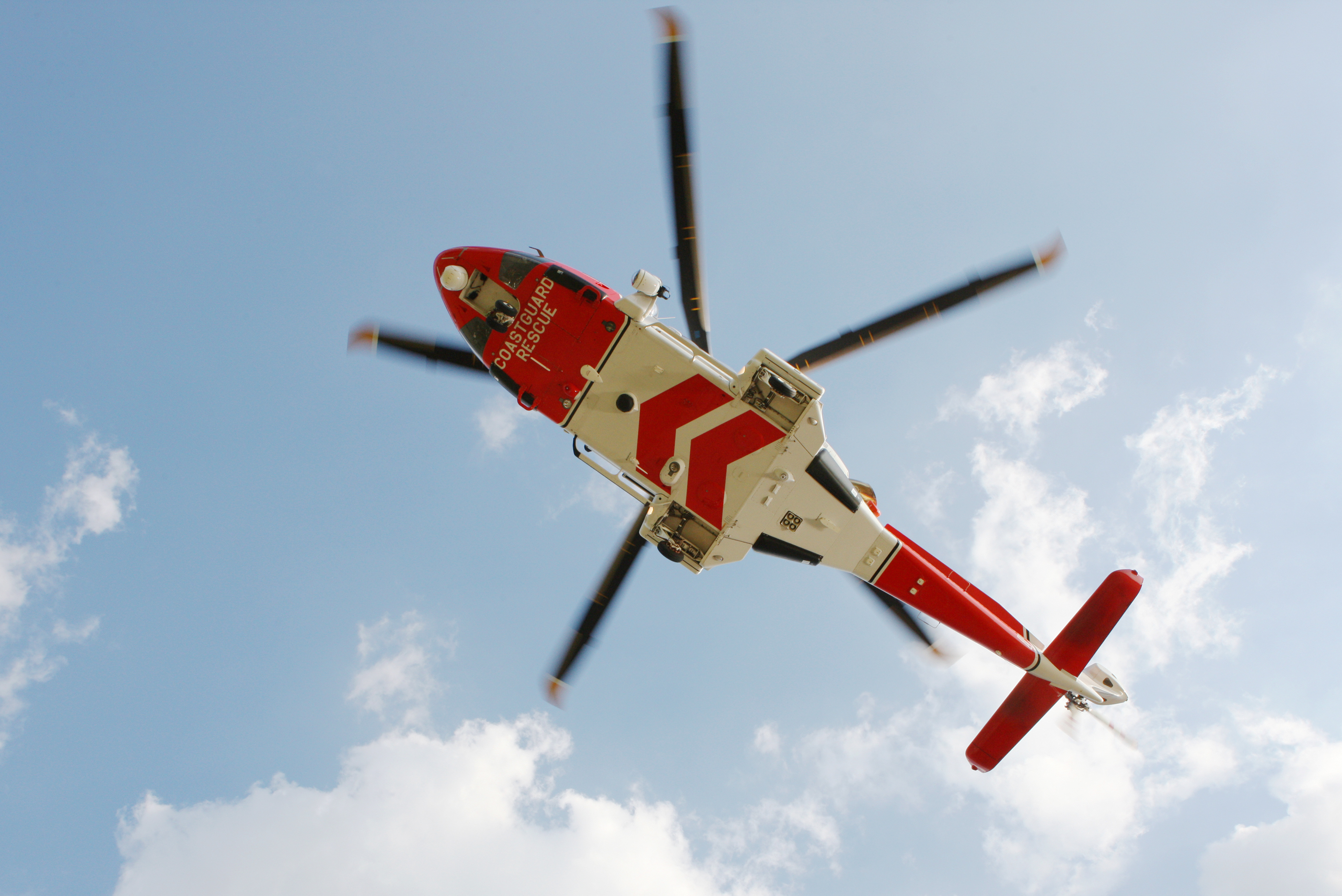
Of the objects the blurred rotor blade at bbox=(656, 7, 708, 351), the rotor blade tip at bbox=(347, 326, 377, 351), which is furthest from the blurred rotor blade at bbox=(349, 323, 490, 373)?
the blurred rotor blade at bbox=(656, 7, 708, 351)

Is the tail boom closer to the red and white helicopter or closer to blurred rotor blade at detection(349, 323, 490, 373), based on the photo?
the red and white helicopter

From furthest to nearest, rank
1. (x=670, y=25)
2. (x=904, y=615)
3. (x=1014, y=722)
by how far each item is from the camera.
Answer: (x=1014, y=722), (x=904, y=615), (x=670, y=25)

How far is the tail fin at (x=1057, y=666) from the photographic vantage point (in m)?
17.4

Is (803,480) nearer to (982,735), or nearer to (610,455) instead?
(610,455)

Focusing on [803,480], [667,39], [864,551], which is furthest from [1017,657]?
[667,39]

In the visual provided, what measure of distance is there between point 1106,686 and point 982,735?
9.59 ft

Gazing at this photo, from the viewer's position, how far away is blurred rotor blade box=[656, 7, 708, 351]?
37.0 feet

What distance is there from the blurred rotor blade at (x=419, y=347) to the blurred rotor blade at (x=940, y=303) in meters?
6.83

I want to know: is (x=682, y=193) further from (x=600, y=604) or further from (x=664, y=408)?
(x=600, y=604)

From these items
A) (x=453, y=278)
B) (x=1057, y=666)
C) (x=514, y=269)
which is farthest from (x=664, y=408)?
(x=1057, y=666)

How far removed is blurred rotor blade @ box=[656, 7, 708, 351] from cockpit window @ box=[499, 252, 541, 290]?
111 inches

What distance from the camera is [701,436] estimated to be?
14469mm

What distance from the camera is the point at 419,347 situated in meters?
14.4

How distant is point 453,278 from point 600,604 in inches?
277
